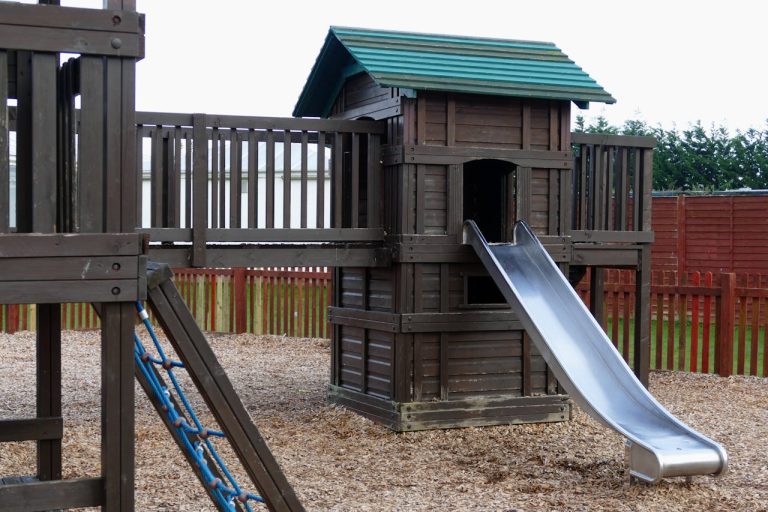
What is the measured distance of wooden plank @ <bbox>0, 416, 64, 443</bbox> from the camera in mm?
5848

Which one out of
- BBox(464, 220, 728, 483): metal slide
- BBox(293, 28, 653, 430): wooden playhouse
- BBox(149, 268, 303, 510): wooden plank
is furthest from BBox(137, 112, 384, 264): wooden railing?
BBox(149, 268, 303, 510): wooden plank

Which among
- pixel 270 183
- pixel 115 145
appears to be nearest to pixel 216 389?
pixel 115 145

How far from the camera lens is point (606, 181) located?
10.4 m

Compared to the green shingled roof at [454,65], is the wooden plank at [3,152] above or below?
below

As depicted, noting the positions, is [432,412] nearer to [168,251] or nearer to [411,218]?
[411,218]

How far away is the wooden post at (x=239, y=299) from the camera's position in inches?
672

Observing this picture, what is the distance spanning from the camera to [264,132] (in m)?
9.23

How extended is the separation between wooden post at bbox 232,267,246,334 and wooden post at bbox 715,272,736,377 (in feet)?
25.4

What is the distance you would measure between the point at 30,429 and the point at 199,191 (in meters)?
3.23

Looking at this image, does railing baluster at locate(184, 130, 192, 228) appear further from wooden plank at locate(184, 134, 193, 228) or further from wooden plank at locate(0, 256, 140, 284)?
wooden plank at locate(0, 256, 140, 284)

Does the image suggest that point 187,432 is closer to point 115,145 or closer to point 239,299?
point 115,145

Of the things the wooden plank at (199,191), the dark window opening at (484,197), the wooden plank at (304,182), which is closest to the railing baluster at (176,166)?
the wooden plank at (199,191)

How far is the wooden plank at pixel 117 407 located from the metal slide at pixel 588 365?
3521 mm

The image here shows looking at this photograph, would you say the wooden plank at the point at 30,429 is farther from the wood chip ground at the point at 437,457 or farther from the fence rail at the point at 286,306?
the fence rail at the point at 286,306
